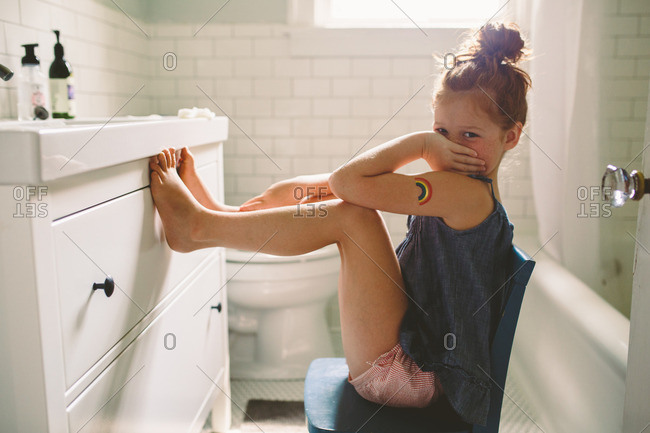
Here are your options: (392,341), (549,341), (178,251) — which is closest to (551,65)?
(549,341)

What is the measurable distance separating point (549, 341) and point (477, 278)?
0.71m

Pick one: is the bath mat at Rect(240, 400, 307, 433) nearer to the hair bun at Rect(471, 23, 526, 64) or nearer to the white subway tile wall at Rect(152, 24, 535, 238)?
the white subway tile wall at Rect(152, 24, 535, 238)

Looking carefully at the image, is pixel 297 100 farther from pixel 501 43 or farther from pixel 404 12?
pixel 501 43

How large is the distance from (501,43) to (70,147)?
755mm

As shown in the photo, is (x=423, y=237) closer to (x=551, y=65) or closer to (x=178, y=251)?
(x=178, y=251)

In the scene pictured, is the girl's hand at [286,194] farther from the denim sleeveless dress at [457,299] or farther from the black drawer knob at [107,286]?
the black drawer knob at [107,286]

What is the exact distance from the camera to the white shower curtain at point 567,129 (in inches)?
63.7

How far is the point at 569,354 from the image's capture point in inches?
54.7

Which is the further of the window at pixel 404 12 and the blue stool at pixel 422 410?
the window at pixel 404 12

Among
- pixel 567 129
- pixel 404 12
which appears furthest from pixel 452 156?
pixel 404 12

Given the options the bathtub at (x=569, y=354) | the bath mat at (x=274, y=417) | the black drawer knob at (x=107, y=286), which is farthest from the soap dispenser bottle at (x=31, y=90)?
the bathtub at (x=569, y=354)

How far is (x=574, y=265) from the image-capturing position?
1.68m

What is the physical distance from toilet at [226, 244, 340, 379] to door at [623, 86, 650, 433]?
103 centimetres

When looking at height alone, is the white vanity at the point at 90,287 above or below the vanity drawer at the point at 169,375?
above
